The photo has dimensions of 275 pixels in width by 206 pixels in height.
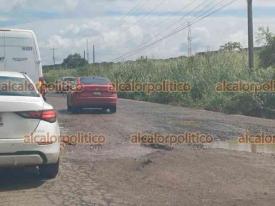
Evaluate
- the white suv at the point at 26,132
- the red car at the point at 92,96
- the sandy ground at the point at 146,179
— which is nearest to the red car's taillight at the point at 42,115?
the white suv at the point at 26,132

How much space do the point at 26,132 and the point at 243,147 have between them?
247 inches

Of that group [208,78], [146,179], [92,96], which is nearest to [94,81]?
[92,96]

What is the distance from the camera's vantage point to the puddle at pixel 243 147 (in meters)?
12.7

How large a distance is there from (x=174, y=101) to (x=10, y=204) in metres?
27.4

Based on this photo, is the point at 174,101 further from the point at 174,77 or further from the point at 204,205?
the point at 204,205

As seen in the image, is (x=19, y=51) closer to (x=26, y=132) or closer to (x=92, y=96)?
(x=92, y=96)

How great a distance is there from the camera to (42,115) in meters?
8.54

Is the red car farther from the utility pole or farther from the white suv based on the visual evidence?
the white suv

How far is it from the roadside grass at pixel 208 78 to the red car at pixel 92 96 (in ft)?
18.0

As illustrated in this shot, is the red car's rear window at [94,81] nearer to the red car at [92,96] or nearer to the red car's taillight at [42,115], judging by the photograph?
the red car at [92,96]

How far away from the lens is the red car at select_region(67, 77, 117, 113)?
78.0 ft

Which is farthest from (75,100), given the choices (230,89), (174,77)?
(174,77)

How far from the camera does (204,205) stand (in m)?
7.26

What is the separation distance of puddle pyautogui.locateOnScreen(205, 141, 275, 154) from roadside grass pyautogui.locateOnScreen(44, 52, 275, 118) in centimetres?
1003
